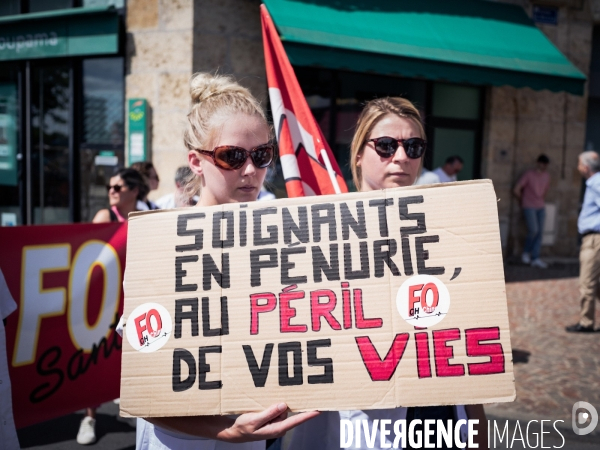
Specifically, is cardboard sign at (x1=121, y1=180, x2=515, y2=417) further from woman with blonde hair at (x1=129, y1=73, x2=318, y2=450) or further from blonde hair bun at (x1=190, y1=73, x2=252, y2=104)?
blonde hair bun at (x1=190, y1=73, x2=252, y2=104)

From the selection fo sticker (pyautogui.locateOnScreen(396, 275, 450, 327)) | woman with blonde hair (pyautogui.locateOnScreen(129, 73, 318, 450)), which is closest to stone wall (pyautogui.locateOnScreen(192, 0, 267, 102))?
woman with blonde hair (pyautogui.locateOnScreen(129, 73, 318, 450))

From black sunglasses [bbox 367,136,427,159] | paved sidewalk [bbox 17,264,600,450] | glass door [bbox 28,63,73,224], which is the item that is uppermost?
glass door [bbox 28,63,73,224]

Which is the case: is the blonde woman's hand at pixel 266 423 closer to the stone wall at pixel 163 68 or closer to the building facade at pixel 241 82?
the building facade at pixel 241 82

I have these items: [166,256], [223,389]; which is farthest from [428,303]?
[166,256]

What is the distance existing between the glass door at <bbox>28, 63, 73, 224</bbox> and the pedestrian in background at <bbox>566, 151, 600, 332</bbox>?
731 cm

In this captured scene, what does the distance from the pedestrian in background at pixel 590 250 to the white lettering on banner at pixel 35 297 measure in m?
5.67

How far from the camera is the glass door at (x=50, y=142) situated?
9.07m

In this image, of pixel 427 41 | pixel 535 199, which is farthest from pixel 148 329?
pixel 535 199

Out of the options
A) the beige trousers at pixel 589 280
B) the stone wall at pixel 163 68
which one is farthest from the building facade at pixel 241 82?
the beige trousers at pixel 589 280

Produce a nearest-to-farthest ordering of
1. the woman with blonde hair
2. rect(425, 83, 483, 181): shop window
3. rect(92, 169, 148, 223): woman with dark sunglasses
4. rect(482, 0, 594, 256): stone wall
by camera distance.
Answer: the woman with blonde hair < rect(92, 169, 148, 223): woman with dark sunglasses < rect(425, 83, 483, 181): shop window < rect(482, 0, 594, 256): stone wall

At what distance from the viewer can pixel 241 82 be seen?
8.28 metres

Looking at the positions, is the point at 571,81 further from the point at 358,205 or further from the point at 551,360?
the point at 358,205

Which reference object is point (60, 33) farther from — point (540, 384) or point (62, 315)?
point (540, 384)

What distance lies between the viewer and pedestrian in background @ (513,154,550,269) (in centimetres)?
1099
